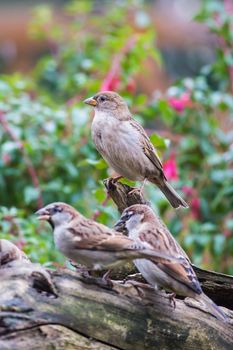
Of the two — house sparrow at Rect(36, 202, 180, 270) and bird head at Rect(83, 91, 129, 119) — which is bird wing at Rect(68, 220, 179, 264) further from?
bird head at Rect(83, 91, 129, 119)

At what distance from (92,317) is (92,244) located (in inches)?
12.3

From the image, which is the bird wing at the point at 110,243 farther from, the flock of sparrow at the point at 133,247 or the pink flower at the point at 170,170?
the pink flower at the point at 170,170

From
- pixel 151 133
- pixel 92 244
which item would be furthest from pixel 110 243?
pixel 151 133

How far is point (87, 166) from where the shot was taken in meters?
6.31

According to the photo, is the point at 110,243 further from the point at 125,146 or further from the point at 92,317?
the point at 125,146

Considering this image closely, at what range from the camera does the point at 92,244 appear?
3.34 m

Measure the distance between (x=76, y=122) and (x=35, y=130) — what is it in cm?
36

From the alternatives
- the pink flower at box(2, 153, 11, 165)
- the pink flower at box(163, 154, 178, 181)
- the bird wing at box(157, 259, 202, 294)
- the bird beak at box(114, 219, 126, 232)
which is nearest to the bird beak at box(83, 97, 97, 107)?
the pink flower at box(163, 154, 178, 181)

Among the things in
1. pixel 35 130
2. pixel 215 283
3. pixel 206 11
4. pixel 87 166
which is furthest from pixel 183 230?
pixel 215 283

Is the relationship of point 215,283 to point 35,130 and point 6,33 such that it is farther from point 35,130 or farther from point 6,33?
point 6,33

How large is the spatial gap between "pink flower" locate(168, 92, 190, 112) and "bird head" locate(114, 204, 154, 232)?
8.72ft

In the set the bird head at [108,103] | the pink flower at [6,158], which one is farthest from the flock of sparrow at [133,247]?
the pink flower at [6,158]

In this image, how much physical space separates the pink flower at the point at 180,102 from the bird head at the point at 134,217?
8.72 feet

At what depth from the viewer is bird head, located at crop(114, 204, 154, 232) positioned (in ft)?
12.5
